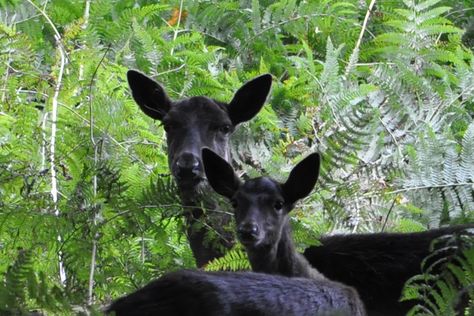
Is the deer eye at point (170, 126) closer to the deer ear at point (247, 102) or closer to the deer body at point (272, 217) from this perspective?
the deer ear at point (247, 102)

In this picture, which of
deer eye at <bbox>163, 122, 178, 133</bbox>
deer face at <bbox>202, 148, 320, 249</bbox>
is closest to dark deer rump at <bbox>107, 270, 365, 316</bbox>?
deer face at <bbox>202, 148, 320, 249</bbox>

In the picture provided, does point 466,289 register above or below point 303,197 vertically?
below

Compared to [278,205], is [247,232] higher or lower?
lower

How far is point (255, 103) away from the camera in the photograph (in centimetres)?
974

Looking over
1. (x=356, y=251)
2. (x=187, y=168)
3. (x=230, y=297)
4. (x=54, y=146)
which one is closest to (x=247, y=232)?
(x=187, y=168)

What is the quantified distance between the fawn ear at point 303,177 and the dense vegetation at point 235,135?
0.11 metres

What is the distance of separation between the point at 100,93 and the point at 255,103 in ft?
4.18

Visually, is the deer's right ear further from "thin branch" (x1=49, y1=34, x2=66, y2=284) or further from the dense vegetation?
"thin branch" (x1=49, y1=34, x2=66, y2=284)

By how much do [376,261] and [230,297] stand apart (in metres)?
4.19

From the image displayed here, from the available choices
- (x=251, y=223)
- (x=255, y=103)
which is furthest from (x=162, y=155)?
(x=251, y=223)

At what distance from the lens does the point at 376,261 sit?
8.54m

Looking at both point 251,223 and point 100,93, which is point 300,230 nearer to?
point 251,223

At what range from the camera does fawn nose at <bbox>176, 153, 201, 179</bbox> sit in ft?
28.1

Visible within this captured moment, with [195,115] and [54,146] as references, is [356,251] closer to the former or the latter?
[195,115]
